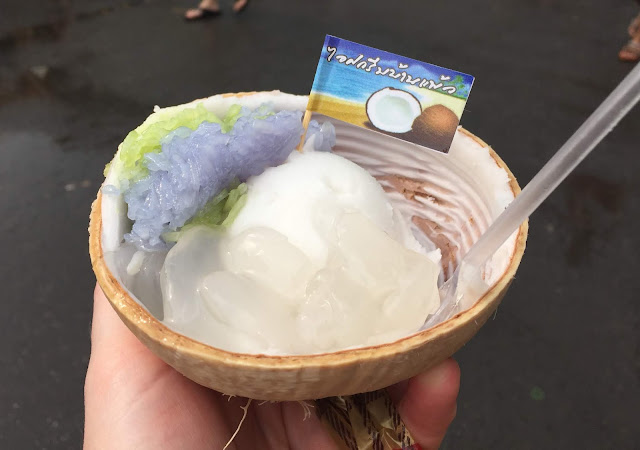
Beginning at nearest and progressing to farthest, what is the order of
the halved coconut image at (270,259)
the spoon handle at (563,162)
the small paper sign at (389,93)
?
the spoon handle at (563,162), the halved coconut image at (270,259), the small paper sign at (389,93)

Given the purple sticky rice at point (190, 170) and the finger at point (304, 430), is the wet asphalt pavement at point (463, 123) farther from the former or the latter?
the purple sticky rice at point (190, 170)

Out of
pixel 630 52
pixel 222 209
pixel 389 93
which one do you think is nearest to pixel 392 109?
pixel 389 93

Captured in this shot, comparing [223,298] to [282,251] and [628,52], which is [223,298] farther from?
[628,52]

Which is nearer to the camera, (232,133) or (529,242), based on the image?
(232,133)

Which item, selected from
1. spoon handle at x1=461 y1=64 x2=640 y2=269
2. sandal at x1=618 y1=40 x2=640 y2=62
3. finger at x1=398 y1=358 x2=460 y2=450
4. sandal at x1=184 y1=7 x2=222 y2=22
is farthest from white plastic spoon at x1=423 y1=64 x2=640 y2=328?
sandal at x1=184 y1=7 x2=222 y2=22

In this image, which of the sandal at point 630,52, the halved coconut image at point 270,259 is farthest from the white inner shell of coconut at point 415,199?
the sandal at point 630,52

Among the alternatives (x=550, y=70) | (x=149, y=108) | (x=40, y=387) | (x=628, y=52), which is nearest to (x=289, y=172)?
(x=40, y=387)

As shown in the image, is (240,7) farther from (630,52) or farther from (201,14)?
(630,52)

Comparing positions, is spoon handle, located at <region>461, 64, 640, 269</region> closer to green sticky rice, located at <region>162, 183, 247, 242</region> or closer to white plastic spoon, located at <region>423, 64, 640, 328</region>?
white plastic spoon, located at <region>423, 64, 640, 328</region>
